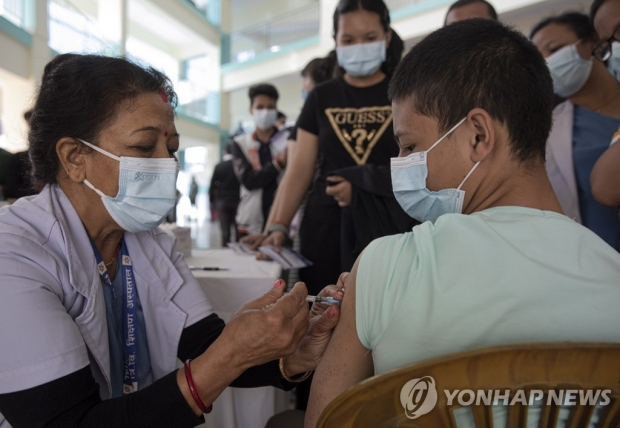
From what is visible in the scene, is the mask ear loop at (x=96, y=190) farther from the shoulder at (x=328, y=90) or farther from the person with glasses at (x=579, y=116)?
the person with glasses at (x=579, y=116)

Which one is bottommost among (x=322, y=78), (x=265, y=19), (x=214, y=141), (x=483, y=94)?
(x=483, y=94)

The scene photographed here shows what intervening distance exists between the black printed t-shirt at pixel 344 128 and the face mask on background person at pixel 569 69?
0.67 meters

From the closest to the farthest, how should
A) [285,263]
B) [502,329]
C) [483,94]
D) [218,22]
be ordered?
1. [502,329]
2. [483,94]
3. [285,263]
4. [218,22]

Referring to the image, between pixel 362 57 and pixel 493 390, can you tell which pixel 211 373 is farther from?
pixel 362 57

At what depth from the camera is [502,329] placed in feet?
1.95

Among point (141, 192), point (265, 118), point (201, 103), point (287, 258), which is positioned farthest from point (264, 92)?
point (201, 103)

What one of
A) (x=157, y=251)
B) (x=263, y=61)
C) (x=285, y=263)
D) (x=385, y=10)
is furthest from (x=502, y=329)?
(x=263, y=61)

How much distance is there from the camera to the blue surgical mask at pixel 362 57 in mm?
1751

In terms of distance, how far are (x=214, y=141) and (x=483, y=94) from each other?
12.7 m

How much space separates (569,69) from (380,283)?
1578 mm

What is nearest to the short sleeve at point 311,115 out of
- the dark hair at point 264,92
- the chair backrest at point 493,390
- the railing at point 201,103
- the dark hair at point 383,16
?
the dark hair at point 383,16

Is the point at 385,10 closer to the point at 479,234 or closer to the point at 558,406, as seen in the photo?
the point at 479,234

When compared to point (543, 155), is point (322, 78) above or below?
above

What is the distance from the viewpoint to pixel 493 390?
48cm
